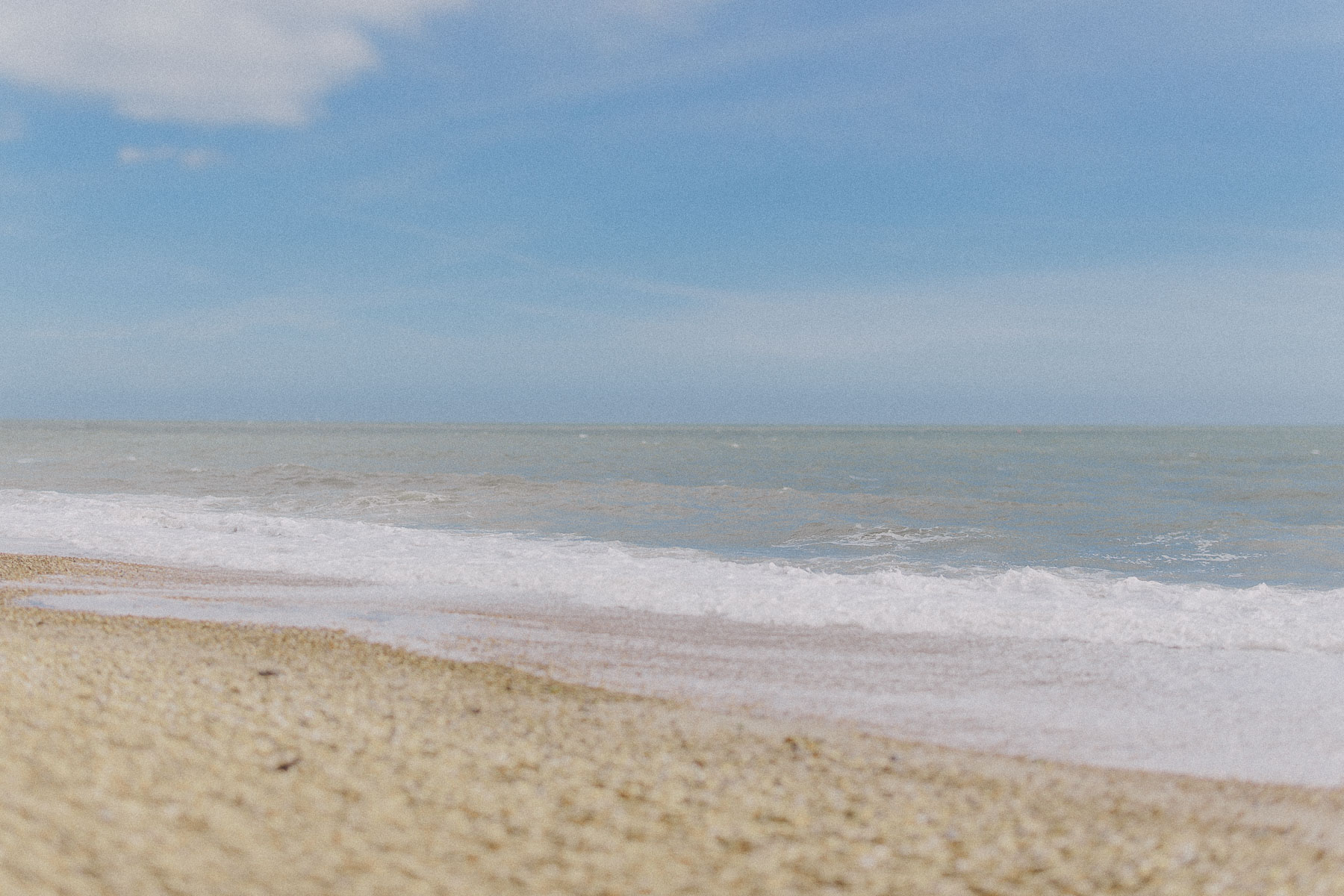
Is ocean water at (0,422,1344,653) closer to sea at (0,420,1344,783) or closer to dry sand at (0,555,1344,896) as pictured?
sea at (0,420,1344,783)

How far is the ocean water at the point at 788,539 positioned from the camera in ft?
35.0

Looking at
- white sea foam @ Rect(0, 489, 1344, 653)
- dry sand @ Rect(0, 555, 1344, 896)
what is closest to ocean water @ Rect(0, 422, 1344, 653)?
white sea foam @ Rect(0, 489, 1344, 653)

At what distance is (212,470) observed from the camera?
124 feet

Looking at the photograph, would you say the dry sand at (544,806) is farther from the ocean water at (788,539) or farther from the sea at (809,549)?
the ocean water at (788,539)

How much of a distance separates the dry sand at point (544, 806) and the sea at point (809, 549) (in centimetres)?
105

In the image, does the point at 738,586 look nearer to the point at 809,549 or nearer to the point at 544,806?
the point at 809,549

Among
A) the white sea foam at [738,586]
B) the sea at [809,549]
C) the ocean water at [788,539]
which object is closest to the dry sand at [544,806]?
the sea at [809,549]

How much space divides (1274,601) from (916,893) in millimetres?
9850

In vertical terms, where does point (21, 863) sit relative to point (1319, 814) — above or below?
above

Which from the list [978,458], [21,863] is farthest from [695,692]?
[978,458]

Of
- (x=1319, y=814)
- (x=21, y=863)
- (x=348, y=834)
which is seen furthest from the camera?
(x=1319, y=814)

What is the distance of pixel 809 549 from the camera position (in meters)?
16.8

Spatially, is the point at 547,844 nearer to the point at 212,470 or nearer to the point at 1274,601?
the point at 1274,601

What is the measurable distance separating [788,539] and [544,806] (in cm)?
1381
